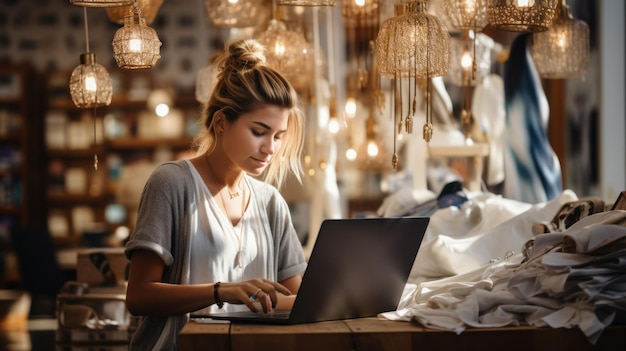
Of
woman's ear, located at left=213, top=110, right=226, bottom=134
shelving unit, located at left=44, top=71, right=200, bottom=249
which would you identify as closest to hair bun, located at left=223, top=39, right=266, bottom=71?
woman's ear, located at left=213, top=110, right=226, bottom=134

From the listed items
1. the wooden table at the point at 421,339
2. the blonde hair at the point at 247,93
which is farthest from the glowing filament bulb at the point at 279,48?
the wooden table at the point at 421,339

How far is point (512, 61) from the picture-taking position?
4.59 m

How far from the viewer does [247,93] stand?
255 cm

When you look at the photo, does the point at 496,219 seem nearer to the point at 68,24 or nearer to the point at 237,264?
the point at 237,264

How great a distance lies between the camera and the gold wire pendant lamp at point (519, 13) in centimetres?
268

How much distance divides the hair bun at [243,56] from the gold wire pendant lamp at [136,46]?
35cm

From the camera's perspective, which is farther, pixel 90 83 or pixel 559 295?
pixel 90 83

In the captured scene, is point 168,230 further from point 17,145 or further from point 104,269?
point 17,145

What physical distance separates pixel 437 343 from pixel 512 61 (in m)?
2.88

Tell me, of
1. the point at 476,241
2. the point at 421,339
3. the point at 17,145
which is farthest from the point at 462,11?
the point at 17,145

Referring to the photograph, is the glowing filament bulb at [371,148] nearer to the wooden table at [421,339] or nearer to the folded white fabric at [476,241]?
the folded white fabric at [476,241]

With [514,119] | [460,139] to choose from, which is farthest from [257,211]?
[460,139]

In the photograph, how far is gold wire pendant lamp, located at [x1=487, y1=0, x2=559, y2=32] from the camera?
8.80 feet

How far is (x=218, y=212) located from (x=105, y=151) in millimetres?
8111
